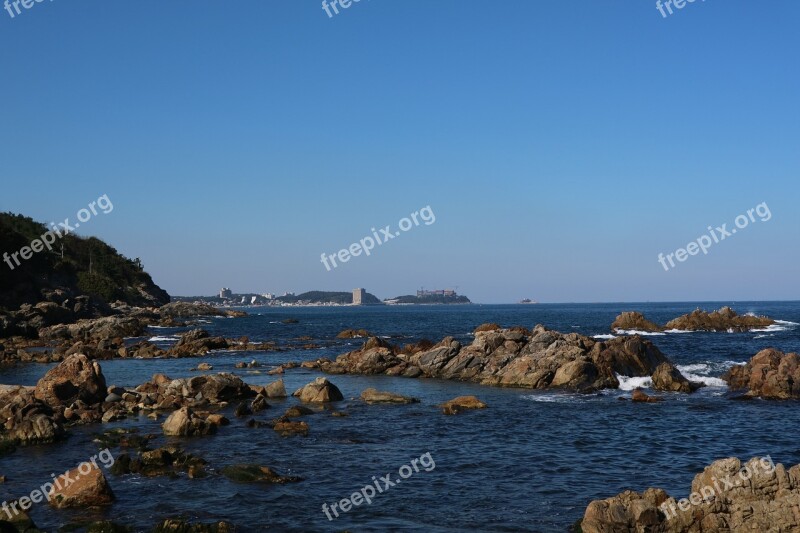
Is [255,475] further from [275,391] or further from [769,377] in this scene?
[769,377]

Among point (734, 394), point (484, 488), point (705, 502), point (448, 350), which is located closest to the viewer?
point (705, 502)

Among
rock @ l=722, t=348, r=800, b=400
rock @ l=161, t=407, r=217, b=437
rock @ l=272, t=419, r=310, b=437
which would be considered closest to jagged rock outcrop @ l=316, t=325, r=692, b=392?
rock @ l=722, t=348, r=800, b=400

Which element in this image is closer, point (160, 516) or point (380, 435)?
point (160, 516)

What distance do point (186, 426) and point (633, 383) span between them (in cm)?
3383

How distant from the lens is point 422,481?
82.3 feet

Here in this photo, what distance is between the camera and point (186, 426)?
109ft

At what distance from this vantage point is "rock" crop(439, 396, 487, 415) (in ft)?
130

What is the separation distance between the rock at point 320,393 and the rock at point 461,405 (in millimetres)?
7889

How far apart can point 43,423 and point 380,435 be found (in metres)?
16.8

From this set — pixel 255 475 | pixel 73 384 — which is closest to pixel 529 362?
pixel 255 475

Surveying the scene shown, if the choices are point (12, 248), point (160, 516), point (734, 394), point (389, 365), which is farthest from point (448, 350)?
point (12, 248)

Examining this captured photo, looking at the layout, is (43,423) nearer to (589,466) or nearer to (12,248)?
(589,466)

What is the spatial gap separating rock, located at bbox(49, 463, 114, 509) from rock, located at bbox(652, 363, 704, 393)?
3943 centimetres

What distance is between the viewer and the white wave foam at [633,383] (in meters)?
49.5
